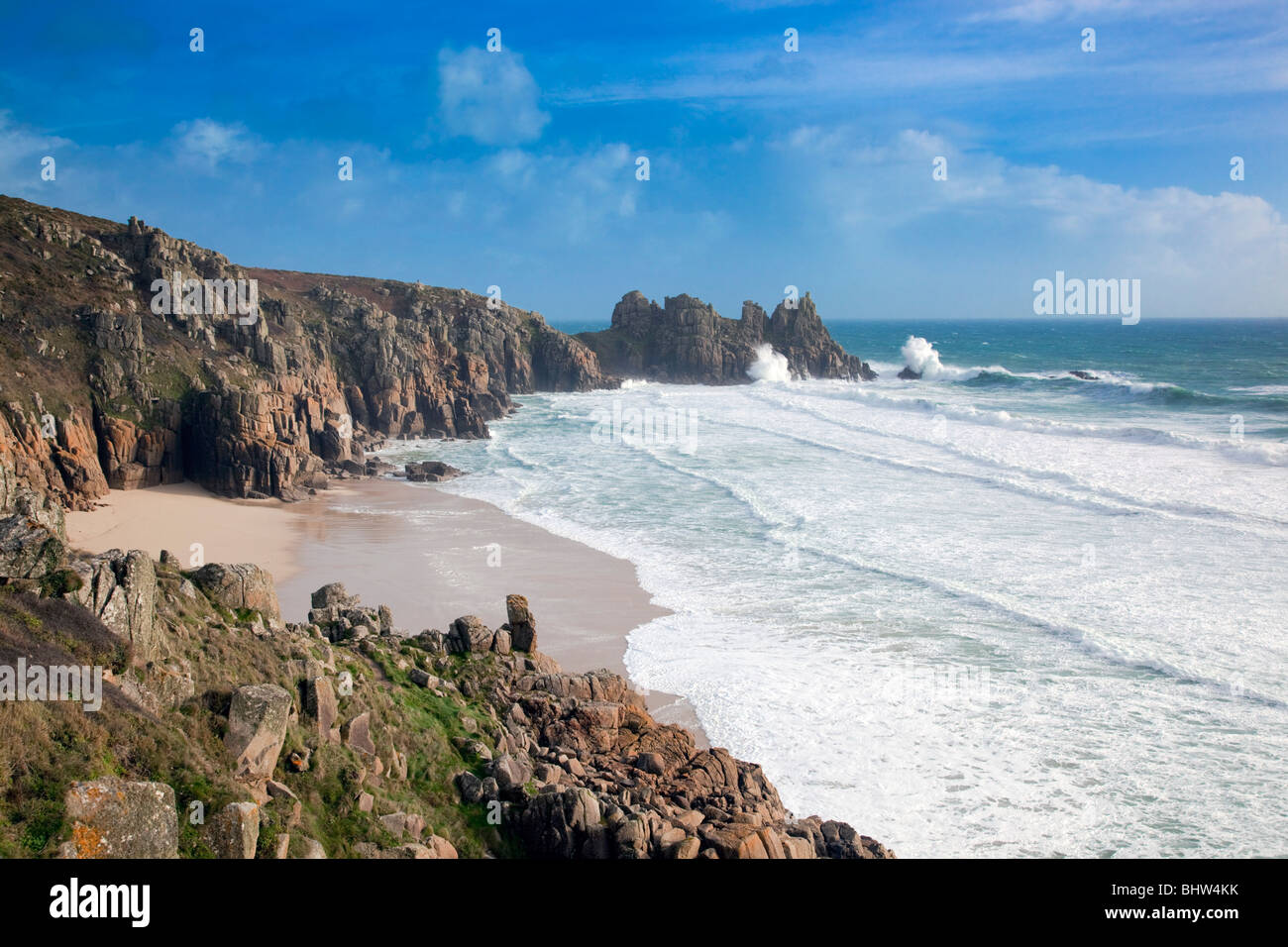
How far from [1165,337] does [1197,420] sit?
12216cm

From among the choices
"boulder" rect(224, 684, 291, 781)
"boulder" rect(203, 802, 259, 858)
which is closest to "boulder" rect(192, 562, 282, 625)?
"boulder" rect(224, 684, 291, 781)

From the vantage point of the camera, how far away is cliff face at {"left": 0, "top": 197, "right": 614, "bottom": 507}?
36.8 meters

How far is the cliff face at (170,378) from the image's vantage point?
121 ft

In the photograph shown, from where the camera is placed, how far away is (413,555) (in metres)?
30.5

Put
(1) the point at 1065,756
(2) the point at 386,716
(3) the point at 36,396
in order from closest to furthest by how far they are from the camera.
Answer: (2) the point at 386,716 → (1) the point at 1065,756 → (3) the point at 36,396

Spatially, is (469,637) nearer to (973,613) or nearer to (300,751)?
(300,751)

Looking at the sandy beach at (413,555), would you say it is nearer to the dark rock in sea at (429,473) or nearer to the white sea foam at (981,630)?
the white sea foam at (981,630)

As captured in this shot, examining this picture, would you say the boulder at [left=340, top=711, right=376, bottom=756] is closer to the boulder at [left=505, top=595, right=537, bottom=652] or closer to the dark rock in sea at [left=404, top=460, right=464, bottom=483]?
the boulder at [left=505, top=595, right=537, bottom=652]

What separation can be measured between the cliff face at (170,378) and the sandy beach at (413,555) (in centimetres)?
200

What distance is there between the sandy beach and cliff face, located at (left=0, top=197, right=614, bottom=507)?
2.00 metres

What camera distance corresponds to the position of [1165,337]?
543 feet

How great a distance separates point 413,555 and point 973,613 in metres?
18.2
